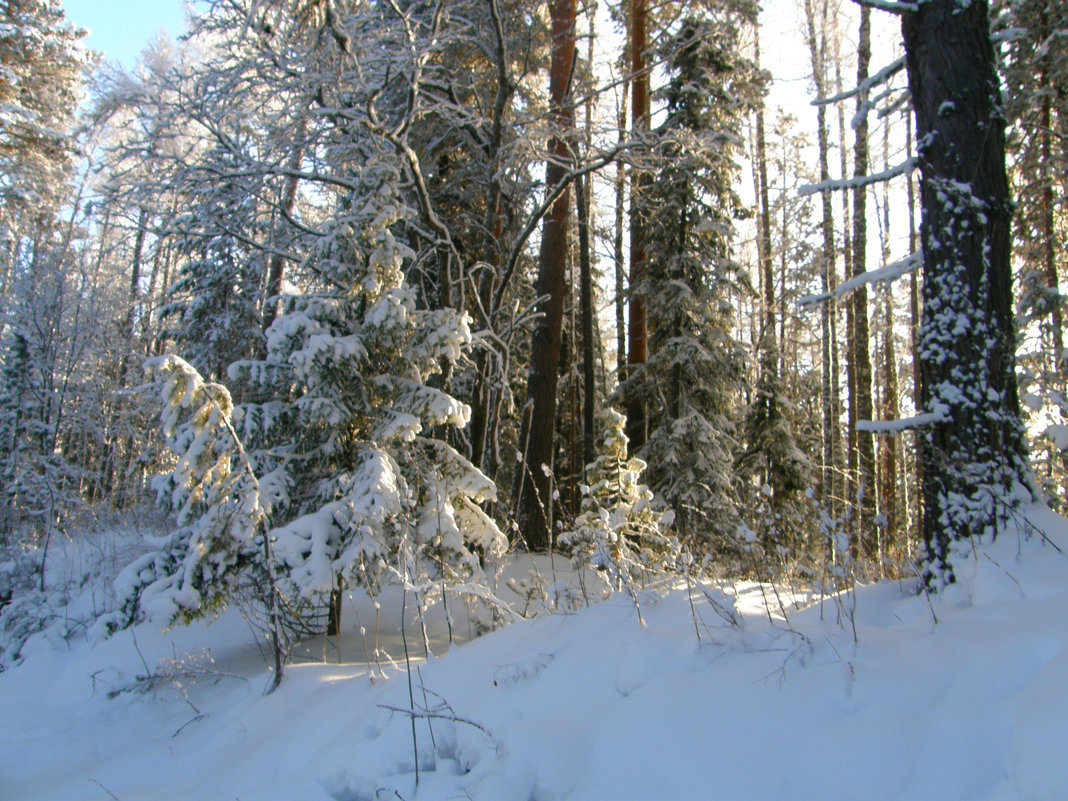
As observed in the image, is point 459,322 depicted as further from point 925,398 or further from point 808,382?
point 808,382

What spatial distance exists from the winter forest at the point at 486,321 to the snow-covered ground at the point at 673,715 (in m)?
0.11

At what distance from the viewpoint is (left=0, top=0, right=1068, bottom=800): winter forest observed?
4004 mm

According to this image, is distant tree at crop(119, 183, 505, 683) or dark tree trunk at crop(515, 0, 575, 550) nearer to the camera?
distant tree at crop(119, 183, 505, 683)

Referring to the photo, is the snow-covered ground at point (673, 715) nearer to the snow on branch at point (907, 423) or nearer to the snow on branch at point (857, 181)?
the snow on branch at point (907, 423)

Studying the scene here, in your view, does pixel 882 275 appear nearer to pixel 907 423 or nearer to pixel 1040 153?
pixel 907 423

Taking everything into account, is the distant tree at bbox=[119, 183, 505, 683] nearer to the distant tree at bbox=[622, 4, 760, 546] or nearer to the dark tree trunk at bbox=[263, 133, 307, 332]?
the dark tree trunk at bbox=[263, 133, 307, 332]

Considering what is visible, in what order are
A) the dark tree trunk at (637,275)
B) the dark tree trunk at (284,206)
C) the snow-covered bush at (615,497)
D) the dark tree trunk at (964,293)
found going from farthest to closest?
the dark tree trunk at (637,275), the dark tree trunk at (284,206), the snow-covered bush at (615,497), the dark tree trunk at (964,293)

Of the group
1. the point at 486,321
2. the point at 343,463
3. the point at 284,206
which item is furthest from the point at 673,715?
the point at 284,206

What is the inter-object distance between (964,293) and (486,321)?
5.67 metres

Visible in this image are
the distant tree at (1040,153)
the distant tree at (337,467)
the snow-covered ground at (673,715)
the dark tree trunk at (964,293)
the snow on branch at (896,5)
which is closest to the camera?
the snow-covered ground at (673,715)

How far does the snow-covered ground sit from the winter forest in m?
0.11

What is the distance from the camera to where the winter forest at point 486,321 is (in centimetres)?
400

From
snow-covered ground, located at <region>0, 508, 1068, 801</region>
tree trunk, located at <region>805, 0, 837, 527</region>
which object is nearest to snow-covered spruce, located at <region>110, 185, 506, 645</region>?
snow-covered ground, located at <region>0, 508, 1068, 801</region>

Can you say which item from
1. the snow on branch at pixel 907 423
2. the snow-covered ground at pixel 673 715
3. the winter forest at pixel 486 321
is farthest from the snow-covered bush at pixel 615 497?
the snow on branch at pixel 907 423
